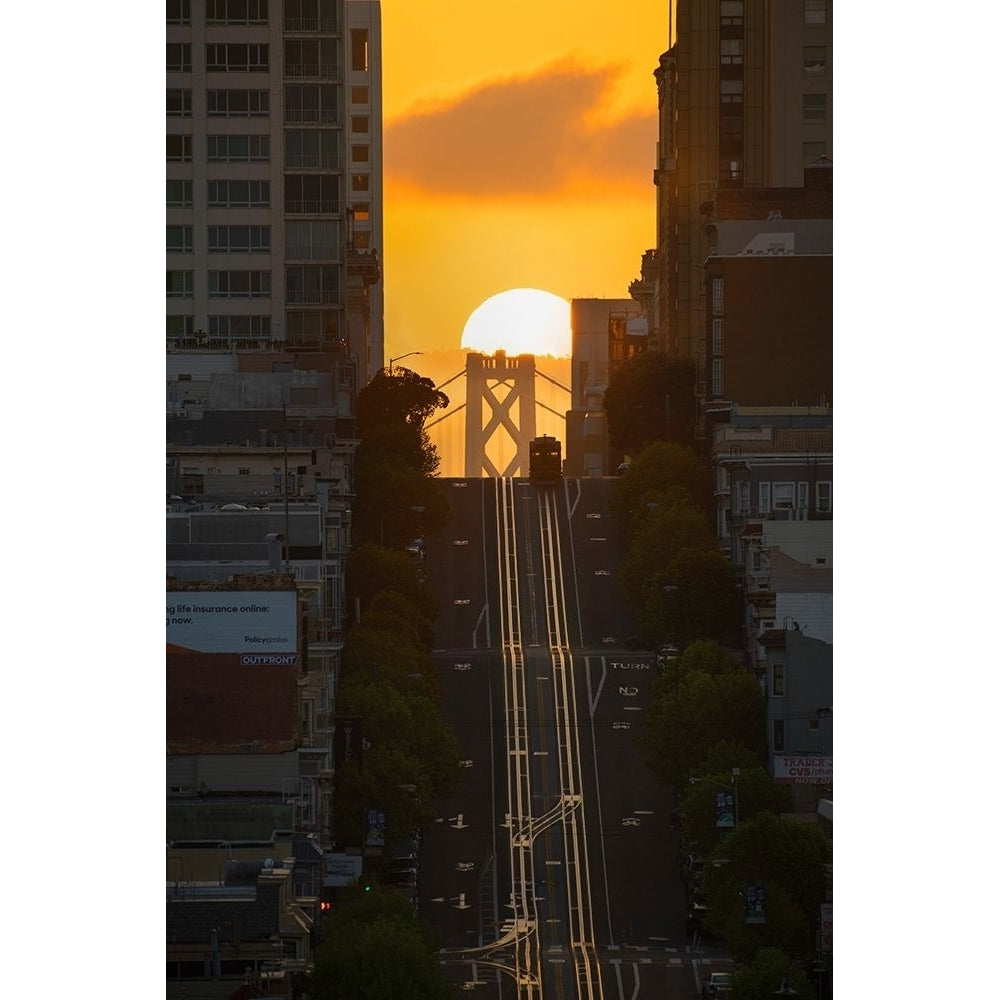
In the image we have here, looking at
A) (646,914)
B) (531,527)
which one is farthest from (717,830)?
(531,527)

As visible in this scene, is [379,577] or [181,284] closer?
[379,577]

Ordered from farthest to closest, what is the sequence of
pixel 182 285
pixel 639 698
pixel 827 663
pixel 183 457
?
1. pixel 182 285
2. pixel 183 457
3. pixel 639 698
4. pixel 827 663

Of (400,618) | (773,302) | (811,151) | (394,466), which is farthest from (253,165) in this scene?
(400,618)

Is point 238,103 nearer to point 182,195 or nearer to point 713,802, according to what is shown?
point 182,195

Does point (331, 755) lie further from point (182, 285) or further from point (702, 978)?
point (182, 285)

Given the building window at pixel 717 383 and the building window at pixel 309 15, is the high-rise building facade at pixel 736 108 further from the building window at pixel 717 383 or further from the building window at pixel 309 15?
the building window at pixel 309 15

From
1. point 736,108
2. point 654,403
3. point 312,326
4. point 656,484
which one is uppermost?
point 736,108

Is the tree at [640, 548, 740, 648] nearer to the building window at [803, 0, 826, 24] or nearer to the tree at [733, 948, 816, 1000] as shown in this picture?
the tree at [733, 948, 816, 1000]
